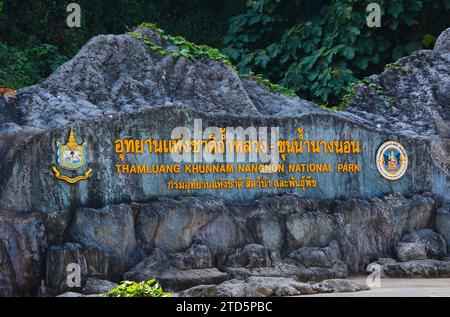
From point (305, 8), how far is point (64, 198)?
13.2 metres

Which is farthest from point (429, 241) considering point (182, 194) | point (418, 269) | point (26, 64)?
point (26, 64)

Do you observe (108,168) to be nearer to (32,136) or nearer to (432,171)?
(32,136)

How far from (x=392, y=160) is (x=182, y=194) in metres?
4.64

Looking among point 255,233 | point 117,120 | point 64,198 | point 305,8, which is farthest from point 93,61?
point 305,8

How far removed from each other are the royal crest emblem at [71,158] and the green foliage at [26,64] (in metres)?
5.69

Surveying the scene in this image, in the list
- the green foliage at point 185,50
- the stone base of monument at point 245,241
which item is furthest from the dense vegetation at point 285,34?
the stone base of monument at point 245,241

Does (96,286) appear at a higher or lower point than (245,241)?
lower

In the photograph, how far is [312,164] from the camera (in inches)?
714

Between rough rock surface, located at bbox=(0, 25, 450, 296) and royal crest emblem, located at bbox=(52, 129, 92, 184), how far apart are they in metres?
0.13

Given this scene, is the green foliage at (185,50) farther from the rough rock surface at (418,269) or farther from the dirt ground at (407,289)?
the dirt ground at (407,289)

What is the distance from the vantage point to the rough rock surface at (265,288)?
44.7ft

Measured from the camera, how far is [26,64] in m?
22.7

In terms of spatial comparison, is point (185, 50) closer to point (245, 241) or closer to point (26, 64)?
point (245, 241)

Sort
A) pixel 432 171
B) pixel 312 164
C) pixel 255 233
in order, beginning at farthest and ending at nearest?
pixel 432 171 < pixel 312 164 < pixel 255 233
